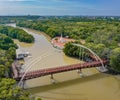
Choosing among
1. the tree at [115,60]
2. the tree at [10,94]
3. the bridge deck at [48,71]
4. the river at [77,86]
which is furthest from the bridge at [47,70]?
the tree at [10,94]

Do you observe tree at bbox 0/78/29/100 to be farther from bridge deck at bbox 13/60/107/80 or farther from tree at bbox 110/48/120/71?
tree at bbox 110/48/120/71

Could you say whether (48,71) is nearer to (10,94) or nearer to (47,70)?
(47,70)

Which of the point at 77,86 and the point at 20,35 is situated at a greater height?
the point at 20,35

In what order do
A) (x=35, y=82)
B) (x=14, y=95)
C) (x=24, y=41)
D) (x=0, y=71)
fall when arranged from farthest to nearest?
1. (x=24, y=41)
2. (x=35, y=82)
3. (x=0, y=71)
4. (x=14, y=95)

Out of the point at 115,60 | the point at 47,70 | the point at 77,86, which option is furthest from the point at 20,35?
the point at 77,86

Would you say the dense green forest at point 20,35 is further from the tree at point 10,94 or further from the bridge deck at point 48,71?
the tree at point 10,94

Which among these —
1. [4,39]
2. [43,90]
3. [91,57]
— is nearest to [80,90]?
[43,90]

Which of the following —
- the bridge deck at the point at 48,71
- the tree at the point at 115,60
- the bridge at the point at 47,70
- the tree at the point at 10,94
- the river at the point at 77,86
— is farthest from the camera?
the tree at the point at 115,60

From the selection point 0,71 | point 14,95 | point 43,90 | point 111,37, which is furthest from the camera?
point 111,37

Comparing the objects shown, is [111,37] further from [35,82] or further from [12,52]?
[35,82]

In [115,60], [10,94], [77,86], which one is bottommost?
[77,86]

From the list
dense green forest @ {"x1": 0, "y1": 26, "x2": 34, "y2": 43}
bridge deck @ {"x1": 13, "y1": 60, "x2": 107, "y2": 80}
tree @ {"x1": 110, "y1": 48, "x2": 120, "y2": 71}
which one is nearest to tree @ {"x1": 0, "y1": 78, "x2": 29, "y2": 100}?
bridge deck @ {"x1": 13, "y1": 60, "x2": 107, "y2": 80}
